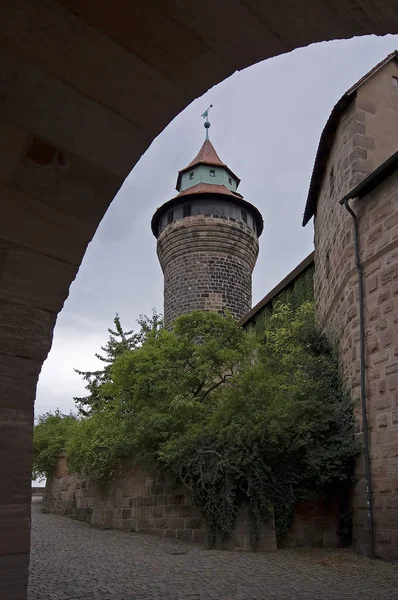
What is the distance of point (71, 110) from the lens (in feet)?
Answer: 5.51

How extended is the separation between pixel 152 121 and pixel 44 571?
22.7ft

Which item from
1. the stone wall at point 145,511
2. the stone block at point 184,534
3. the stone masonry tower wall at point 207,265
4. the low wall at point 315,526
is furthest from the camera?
the stone masonry tower wall at point 207,265

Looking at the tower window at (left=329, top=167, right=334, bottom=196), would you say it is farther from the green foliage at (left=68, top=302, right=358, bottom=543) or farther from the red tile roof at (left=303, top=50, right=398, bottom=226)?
the green foliage at (left=68, top=302, right=358, bottom=543)

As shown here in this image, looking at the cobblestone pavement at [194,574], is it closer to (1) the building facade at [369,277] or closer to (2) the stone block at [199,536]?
(2) the stone block at [199,536]

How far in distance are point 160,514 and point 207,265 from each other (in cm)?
1445

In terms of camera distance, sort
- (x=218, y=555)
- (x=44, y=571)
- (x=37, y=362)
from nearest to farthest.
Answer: (x=37, y=362)
(x=44, y=571)
(x=218, y=555)

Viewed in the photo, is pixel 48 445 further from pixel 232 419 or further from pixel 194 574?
pixel 194 574

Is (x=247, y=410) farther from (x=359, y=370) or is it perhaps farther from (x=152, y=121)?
(x=152, y=121)

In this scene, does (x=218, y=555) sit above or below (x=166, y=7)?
below

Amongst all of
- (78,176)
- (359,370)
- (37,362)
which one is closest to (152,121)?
(78,176)

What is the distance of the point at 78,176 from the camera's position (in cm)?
175

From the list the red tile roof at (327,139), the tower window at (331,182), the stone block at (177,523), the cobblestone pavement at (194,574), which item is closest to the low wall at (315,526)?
the cobblestone pavement at (194,574)

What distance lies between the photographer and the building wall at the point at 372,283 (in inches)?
324

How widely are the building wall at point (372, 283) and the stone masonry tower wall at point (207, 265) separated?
1236 centimetres
